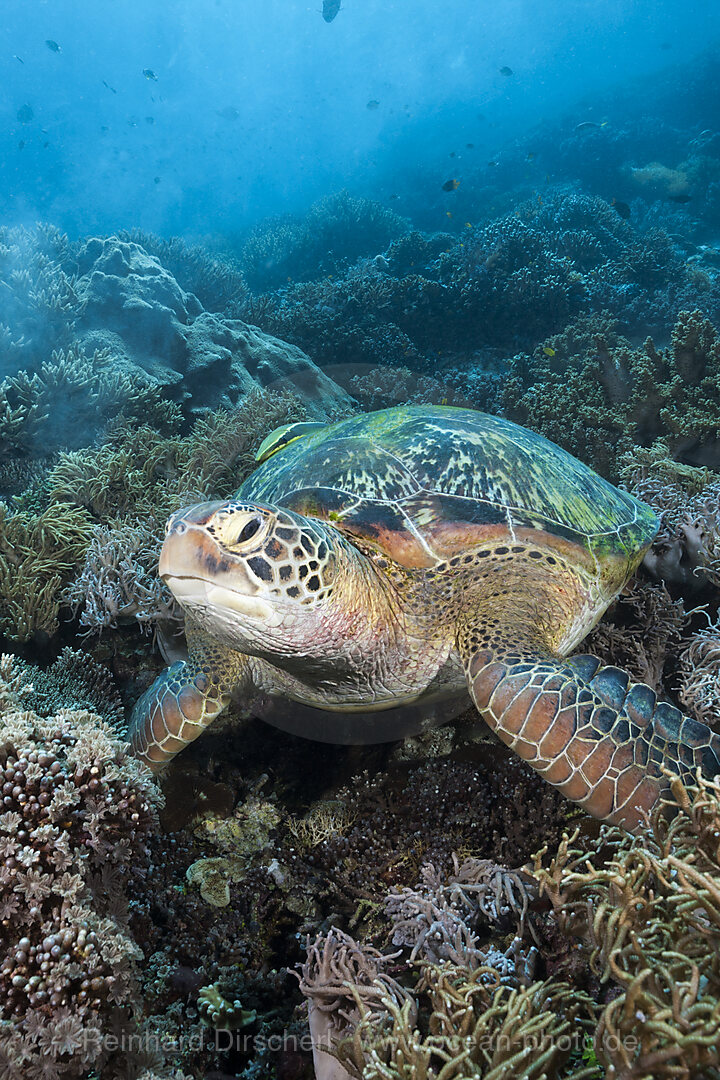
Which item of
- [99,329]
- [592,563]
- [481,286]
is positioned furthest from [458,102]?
[592,563]

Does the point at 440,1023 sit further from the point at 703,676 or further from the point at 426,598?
the point at 703,676

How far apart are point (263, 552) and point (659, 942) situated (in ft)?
4.02

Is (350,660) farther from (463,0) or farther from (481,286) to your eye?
(463,0)

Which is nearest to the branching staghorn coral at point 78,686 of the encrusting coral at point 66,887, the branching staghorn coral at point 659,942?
the encrusting coral at point 66,887

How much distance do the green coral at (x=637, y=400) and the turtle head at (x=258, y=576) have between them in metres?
3.61

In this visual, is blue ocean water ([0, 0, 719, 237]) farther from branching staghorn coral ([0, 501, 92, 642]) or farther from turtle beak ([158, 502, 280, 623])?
turtle beak ([158, 502, 280, 623])

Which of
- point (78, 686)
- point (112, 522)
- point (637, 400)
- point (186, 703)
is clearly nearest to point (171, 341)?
point (112, 522)

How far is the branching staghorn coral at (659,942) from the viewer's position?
81 cm

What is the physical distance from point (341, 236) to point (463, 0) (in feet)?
270

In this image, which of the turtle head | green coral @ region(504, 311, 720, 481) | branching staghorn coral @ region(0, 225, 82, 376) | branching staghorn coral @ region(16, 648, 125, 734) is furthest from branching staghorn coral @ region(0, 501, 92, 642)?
green coral @ region(504, 311, 720, 481)

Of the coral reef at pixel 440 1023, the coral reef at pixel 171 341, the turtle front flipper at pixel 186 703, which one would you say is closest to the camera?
the coral reef at pixel 440 1023

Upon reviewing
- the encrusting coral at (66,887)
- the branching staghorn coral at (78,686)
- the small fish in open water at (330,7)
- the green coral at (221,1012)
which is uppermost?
the small fish in open water at (330,7)

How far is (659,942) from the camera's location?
3.40 feet

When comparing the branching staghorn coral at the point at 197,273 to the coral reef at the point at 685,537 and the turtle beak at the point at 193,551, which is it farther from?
the turtle beak at the point at 193,551
